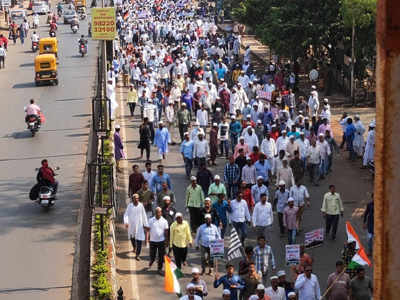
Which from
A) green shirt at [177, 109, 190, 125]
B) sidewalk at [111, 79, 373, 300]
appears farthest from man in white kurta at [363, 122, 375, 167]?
green shirt at [177, 109, 190, 125]

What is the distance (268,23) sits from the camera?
34.3m

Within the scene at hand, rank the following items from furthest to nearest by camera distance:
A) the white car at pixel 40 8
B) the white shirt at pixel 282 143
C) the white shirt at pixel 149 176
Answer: the white car at pixel 40 8 → the white shirt at pixel 282 143 → the white shirt at pixel 149 176

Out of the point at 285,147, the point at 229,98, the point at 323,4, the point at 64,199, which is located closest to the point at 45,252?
the point at 64,199

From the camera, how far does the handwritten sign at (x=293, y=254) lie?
41.4 feet

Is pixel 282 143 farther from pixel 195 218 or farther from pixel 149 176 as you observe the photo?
pixel 195 218

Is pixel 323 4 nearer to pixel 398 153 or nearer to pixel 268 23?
pixel 268 23

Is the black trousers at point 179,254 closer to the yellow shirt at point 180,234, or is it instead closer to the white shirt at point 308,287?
the yellow shirt at point 180,234

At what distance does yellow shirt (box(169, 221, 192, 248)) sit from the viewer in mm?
14156

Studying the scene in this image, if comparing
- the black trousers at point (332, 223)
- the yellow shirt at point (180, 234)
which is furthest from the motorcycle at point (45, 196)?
the black trousers at point (332, 223)

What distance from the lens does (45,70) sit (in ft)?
131

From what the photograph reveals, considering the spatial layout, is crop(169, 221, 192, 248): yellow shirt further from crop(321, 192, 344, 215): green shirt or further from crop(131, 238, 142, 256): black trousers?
crop(321, 192, 344, 215): green shirt

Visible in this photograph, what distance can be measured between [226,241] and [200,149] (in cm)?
432

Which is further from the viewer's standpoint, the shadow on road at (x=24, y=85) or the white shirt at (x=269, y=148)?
the shadow on road at (x=24, y=85)

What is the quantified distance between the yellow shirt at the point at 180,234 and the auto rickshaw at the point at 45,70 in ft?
87.3
